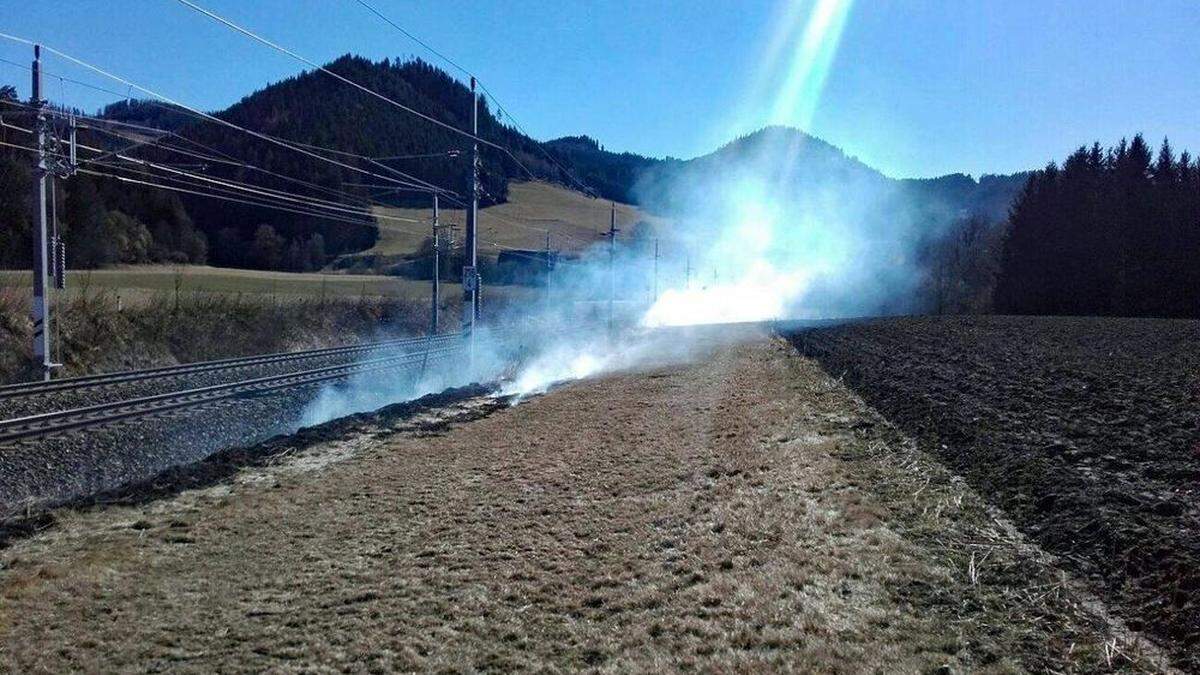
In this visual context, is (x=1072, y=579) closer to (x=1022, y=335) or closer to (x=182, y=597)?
(x=182, y=597)

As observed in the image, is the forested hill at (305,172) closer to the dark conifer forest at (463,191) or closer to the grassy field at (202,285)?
the dark conifer forest at (463,191)

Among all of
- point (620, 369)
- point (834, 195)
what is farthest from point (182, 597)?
point (834, 195)

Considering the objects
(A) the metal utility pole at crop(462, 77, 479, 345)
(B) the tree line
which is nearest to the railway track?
(A) the metal utility pole at crop(462, 77, 479, 345)

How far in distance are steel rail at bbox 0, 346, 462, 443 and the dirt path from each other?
15.2 feet

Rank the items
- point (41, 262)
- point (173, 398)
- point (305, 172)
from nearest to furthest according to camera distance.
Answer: point (173, 398) → point (41, 262) → point (305, 172)

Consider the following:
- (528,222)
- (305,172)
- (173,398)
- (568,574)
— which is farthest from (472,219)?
(528,222)

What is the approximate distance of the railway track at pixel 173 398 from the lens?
1371 cm

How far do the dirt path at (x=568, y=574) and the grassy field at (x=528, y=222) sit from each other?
5867 centimetres

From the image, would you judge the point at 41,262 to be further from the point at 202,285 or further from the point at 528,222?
the point at 528,222

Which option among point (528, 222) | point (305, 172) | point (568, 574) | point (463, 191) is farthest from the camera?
point (528, 222)

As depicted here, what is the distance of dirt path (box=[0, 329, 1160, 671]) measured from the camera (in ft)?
17.0

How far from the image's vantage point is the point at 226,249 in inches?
3009

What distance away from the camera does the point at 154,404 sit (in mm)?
17031

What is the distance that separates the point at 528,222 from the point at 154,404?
10187 cm
